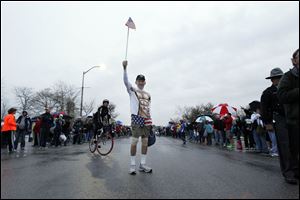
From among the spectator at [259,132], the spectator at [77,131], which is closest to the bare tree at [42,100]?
the spectator at [77,131]

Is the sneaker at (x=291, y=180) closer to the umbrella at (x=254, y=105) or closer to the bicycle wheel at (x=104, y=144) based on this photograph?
the bicycle wheel at (x=104, y=144)

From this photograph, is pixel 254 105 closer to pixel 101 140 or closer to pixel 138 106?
pixel 101 140

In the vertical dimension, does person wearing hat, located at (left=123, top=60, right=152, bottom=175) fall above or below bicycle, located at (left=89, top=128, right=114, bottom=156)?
above

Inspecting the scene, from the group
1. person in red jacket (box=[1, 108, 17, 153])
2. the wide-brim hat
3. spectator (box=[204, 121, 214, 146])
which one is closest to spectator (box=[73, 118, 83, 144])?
person in red jacket (box=[1, 108, 17, 153])

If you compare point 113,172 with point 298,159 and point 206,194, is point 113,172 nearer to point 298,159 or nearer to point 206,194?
point 206,194

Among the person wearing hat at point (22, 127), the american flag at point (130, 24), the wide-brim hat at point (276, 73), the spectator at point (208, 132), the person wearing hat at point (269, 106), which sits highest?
the american flag at point (130, 24)

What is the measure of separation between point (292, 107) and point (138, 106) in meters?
2.92

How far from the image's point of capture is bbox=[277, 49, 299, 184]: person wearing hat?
410 cm

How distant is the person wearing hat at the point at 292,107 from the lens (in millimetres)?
4102

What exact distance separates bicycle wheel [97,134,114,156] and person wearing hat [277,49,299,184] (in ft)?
20.6

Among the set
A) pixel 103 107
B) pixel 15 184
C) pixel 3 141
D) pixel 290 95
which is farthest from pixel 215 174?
pixel 3 141

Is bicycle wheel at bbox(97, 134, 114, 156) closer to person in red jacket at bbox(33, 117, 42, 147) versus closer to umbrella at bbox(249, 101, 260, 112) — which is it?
umbrella at bbox(249, 101, 260, 112)

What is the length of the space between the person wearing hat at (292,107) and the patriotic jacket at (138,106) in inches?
104

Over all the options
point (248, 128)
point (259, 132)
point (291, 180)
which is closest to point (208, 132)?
point (248, 128)
